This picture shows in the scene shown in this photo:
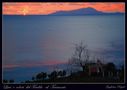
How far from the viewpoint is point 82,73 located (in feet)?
21.6

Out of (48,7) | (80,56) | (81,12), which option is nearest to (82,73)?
(80,56)

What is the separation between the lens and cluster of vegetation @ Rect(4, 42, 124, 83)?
259 inches

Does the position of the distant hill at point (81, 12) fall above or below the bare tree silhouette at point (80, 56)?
above

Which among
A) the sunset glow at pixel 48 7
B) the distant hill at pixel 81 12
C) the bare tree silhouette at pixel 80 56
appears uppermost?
the sunset glow at pixel 48 7

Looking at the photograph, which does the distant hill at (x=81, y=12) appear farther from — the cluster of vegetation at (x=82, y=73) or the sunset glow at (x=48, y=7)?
the cluster of vegetation at (x=82, y=73)

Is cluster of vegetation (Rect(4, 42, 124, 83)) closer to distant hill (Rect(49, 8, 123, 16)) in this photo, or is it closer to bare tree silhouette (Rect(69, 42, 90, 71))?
bare tree silhouette (Rect(69, 42, 90, 71))

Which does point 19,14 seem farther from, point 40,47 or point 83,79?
point 83,79

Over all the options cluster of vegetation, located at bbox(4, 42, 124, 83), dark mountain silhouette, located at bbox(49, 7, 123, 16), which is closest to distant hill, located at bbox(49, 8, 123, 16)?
dark mountain silhouette, located at bbox(49, 7, 123, 16)

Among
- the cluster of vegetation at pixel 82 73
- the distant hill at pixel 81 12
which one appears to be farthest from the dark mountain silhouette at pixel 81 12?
the cluster of vegetation at pixel 82 73

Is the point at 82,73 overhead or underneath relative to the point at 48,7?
underneath

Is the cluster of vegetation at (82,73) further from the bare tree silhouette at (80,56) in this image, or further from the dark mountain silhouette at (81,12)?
the dark mountain silhouette at (81,12)

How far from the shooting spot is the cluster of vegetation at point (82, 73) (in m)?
6.57

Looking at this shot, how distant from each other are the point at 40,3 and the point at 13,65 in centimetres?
70

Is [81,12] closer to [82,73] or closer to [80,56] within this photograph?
[80,56]
